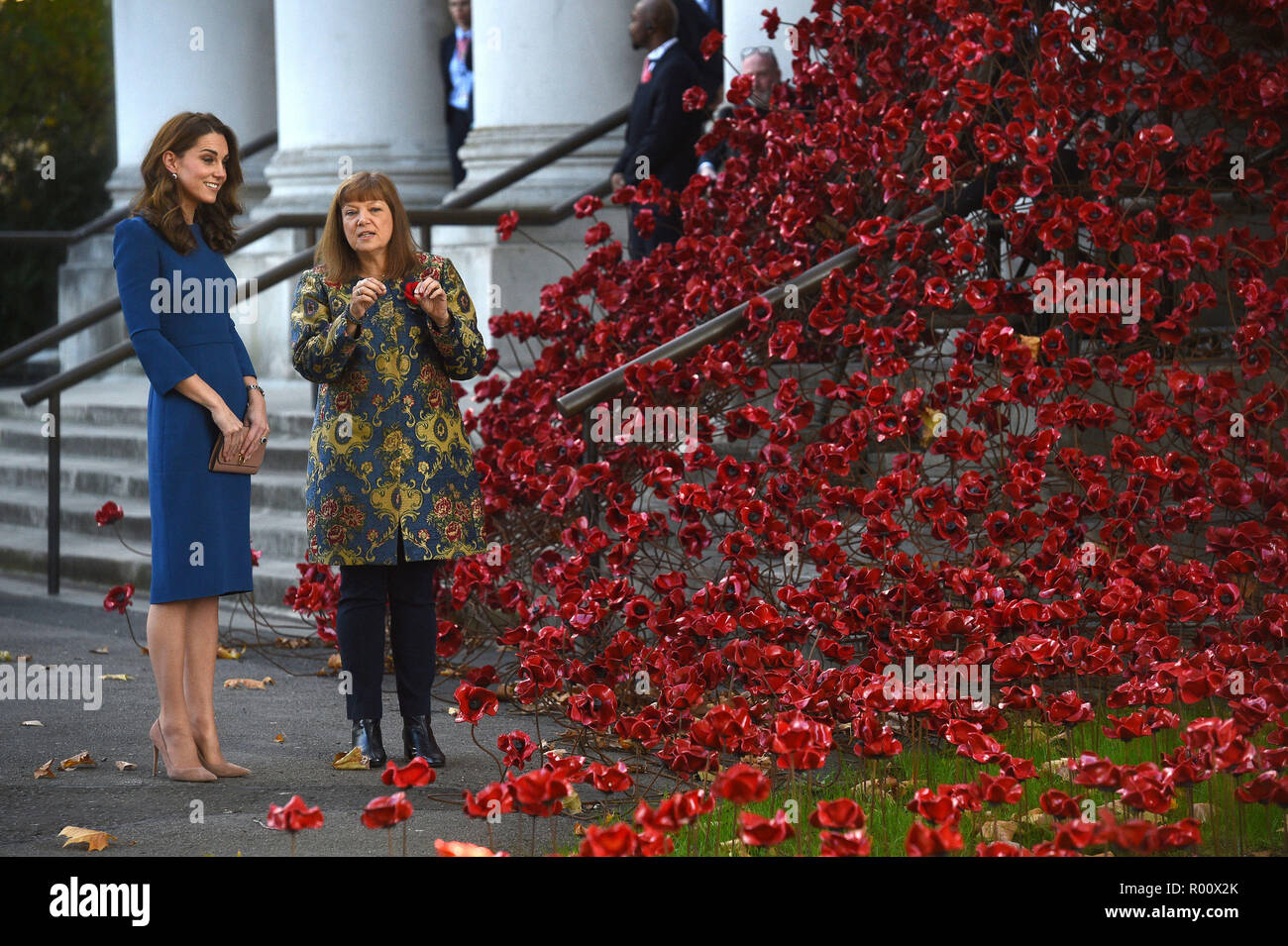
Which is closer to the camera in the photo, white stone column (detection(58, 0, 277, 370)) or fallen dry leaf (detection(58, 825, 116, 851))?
fallen dry leaf (detection(58, 825, 116, 851))

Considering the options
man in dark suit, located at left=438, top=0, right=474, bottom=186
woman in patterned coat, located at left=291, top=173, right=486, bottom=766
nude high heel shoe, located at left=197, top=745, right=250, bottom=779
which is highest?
man in dark suit, located at left=438, top=0, right=474, bottom=186

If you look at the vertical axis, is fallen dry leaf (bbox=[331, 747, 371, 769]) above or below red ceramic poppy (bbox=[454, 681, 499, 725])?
below

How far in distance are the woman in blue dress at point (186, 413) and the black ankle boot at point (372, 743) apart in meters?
0.35

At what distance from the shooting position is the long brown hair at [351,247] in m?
4.59

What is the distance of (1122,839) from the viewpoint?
8.47 feet

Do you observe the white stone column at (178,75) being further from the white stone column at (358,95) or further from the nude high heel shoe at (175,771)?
the nude high heel shoe at (175,771)

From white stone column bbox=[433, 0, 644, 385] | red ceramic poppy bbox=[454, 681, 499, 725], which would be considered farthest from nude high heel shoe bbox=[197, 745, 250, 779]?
white stone column bbox=[433, 0, 644, 385]

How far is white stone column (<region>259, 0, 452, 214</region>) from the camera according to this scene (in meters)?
10.6

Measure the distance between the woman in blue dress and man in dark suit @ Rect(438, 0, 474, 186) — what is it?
6.22 meters

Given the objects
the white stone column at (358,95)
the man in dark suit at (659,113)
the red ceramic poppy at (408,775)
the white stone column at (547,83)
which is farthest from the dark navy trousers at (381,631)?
the white stone column at (358,95)

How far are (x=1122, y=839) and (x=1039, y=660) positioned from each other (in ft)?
4.35

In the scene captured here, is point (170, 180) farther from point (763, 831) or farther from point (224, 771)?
point (763, 831)

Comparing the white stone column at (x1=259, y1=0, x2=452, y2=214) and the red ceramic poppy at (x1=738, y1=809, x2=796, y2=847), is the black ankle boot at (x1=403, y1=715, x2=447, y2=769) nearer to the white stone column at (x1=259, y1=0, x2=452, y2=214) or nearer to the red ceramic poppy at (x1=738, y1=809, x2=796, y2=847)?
the red ceramic poppy at (x1=738, y1=809, x2=796, y2=847)
